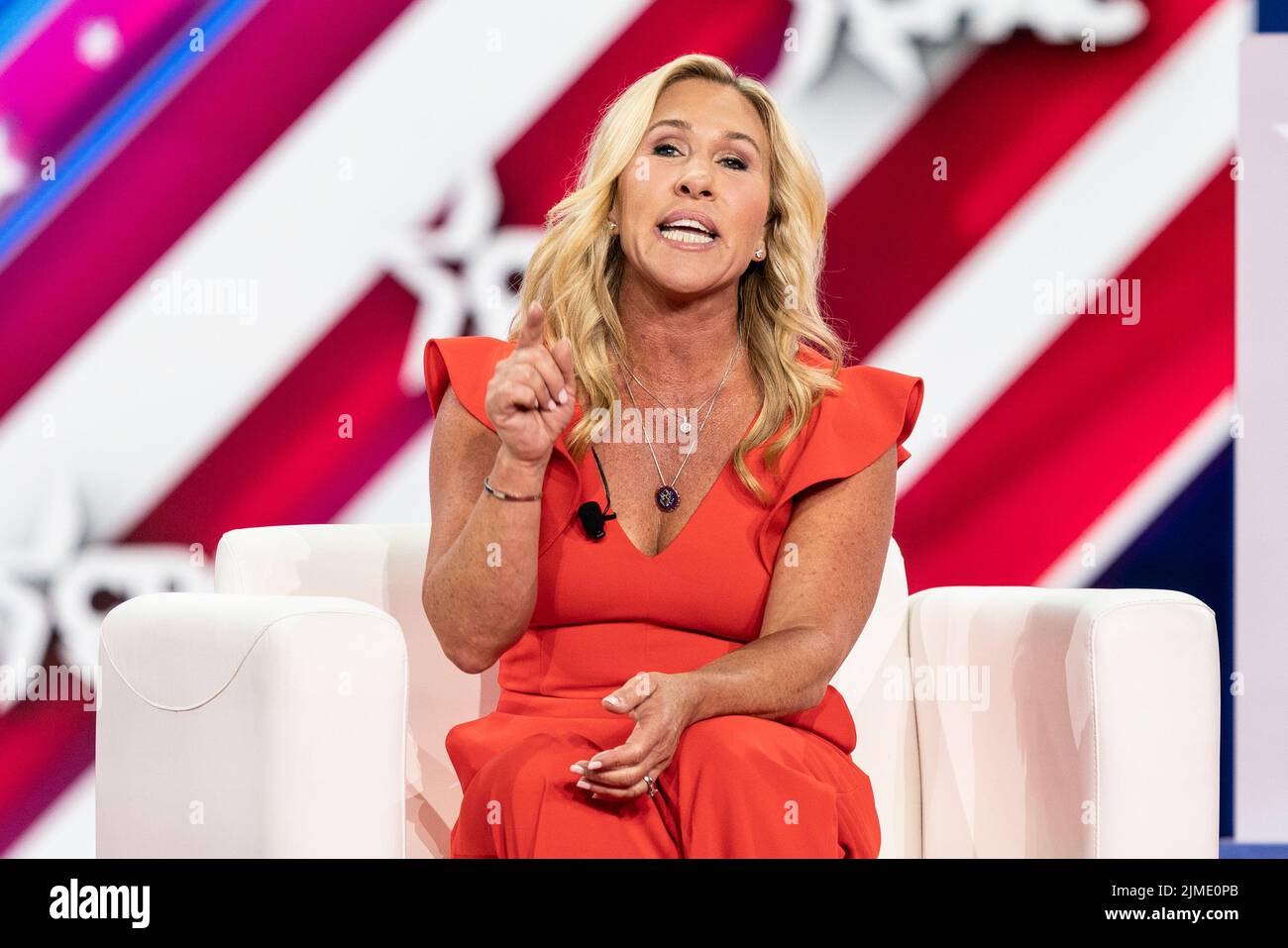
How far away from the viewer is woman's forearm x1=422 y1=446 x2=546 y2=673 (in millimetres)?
1766

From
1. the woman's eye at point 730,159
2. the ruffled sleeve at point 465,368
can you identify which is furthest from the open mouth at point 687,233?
the ruffled sleeve at point 465,368

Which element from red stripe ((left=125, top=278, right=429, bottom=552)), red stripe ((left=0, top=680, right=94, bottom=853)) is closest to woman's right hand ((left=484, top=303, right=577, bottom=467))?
red stripe ((left=125, top=278, right=429, bottom=552))

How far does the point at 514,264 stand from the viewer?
3203 millimetres

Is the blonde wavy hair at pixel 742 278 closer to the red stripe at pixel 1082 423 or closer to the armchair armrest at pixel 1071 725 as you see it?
the armchair armrest at pixel 1071 725

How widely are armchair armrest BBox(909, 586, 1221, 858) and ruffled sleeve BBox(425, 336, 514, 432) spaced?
2.47 ft

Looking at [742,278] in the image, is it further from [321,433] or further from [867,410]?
[321,433]

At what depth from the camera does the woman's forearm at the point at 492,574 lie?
177 centimetres

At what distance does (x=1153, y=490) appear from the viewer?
3320 millimetres

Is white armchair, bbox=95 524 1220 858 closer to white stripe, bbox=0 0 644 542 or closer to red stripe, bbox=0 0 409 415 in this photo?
white stripe, bbox=0 0 644 542

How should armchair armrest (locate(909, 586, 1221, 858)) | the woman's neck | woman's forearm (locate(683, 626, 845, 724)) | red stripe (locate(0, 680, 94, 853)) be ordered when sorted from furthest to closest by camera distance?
red stripe (locate(0, 680, 94, 853))
the woman's neck
armchair armrest (locate(909, 586, 1221, 858))
woman's forearm (locate(683, 626, 845, 724))

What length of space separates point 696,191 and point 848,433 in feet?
1.24

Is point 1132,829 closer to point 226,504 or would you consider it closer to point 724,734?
point 724,734

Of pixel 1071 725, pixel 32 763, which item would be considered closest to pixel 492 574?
pixel 1071 725
